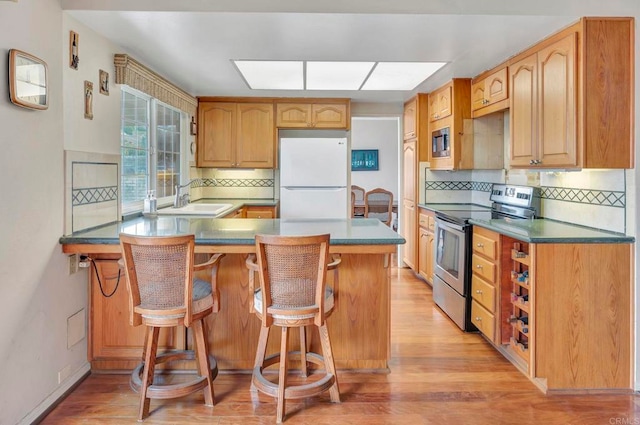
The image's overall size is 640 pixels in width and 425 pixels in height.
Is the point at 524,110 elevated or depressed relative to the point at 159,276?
elevated

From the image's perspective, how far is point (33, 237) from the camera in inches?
85.3

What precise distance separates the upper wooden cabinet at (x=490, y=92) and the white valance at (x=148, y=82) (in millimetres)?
2690

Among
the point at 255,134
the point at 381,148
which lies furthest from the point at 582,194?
the point at 381,148

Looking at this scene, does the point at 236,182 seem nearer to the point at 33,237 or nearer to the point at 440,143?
the point at 440,143

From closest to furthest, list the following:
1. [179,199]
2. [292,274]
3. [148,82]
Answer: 1. [292,274]
2. [148,82]
3. [179,199]

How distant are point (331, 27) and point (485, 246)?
170cm

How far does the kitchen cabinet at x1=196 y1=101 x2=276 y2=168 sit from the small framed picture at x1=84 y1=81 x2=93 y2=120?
250cm

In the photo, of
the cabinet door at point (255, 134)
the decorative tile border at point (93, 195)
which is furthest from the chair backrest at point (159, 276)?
the cabinet door at point (255, 134)

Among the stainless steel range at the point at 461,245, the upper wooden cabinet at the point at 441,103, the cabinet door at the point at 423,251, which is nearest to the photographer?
the stainless steel range at the point at 461,245

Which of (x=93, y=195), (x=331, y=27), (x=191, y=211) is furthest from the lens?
(x=191, y=211)

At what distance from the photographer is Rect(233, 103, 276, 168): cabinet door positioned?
521 centimetres

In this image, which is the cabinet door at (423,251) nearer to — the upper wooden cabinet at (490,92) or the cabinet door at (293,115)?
the upper wooden cabinet at (490,92)

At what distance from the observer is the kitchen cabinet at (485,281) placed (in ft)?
9.47

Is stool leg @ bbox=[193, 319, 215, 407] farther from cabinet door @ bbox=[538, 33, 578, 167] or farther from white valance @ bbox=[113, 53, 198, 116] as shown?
cabinet door @ bbox=[538, 33, 578, 167]
